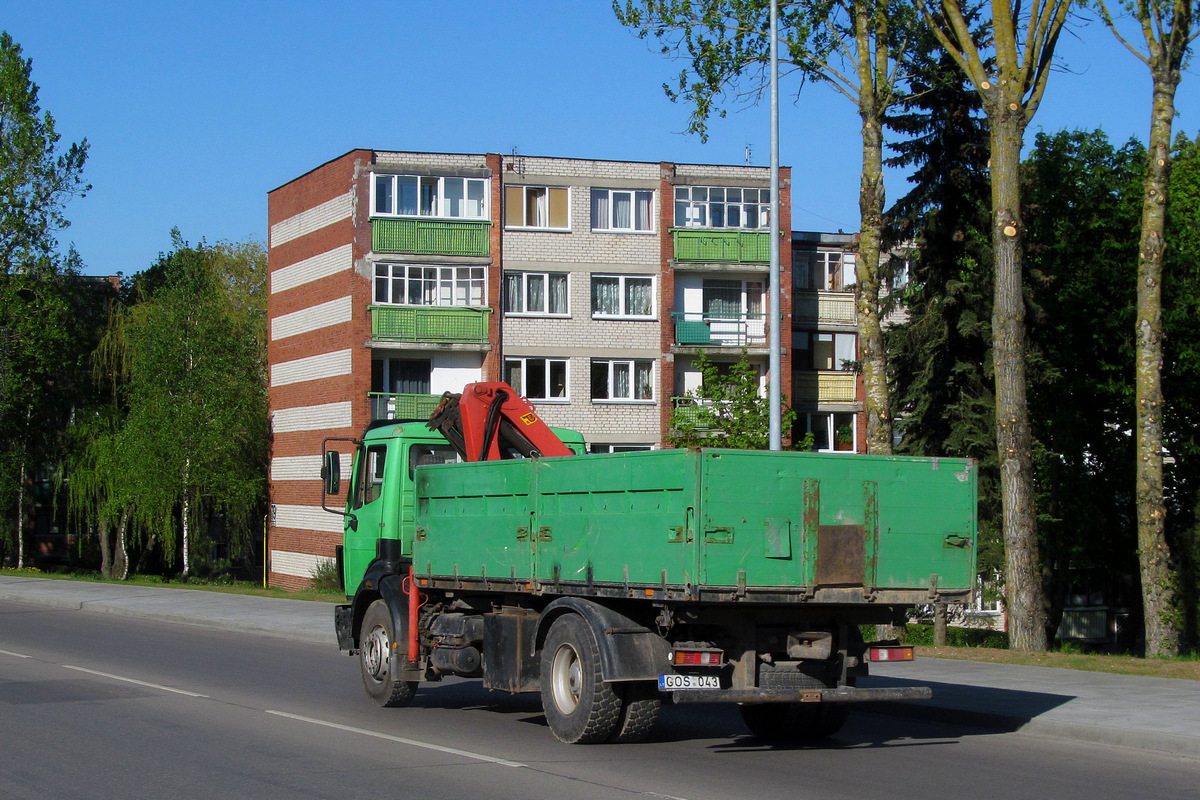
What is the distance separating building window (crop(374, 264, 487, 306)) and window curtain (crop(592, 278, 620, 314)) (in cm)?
393

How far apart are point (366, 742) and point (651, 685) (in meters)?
2.25

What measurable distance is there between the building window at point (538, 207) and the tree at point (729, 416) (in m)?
22.9

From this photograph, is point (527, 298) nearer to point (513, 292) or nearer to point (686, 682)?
point (513, 292)

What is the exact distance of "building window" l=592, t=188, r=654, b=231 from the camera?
153 feet

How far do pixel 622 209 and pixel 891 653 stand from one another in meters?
37.5

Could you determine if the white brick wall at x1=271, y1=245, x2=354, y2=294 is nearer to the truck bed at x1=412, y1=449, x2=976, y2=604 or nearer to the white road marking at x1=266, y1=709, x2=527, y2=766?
the white road marking at x1=266, y1=709, x2=527, y2=766

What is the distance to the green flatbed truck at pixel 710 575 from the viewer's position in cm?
928

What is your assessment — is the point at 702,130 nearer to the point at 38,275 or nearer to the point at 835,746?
the point at 835,746

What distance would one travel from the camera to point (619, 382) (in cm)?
4659

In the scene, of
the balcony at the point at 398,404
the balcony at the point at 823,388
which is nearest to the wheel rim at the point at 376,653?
the balcony at the point at 398,404

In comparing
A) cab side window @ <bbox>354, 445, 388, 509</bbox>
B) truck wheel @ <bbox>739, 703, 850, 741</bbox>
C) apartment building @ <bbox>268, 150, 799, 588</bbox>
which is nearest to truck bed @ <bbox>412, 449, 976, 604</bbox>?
truck wheel @ <bbox>739, 703, 850, 741</bbox>

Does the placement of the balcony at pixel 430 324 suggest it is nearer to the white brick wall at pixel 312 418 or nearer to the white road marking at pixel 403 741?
the white brick wall at pixel 312 418

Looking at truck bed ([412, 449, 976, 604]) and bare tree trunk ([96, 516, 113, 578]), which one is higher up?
truck bed ([412, 449, 976, 604])

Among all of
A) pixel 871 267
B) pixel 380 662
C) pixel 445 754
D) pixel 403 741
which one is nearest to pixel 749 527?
pixel 445 754
